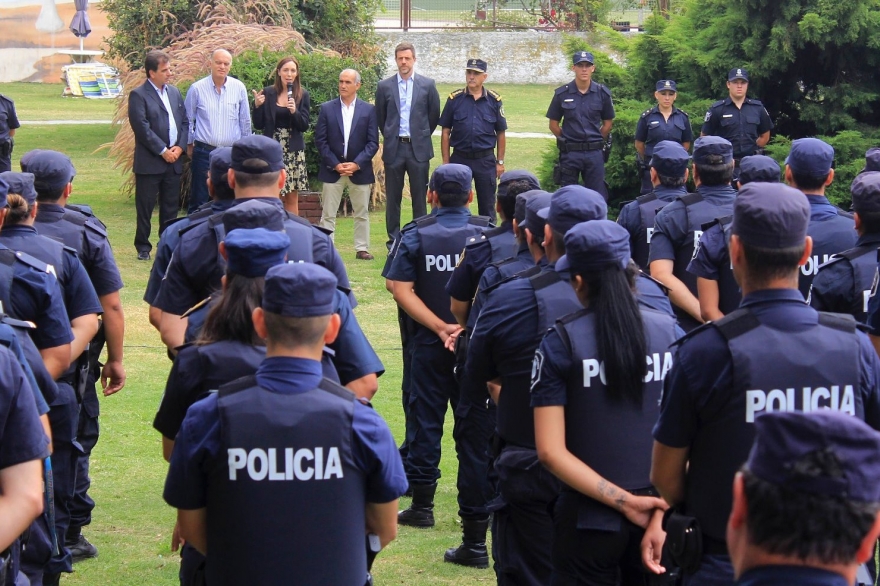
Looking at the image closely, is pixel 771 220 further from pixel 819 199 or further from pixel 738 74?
pixel 738 74

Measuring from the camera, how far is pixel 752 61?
14016mm

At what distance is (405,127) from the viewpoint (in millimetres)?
13438

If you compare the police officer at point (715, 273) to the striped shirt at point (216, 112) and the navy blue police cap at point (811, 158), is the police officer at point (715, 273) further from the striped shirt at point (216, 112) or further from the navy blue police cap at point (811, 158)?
the striped shirt at point (216, 112)

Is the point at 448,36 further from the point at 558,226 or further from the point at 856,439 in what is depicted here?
the point at 856,439

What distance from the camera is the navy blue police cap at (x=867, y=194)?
5176mm

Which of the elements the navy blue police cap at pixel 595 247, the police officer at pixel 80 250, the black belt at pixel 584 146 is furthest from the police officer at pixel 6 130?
the navy blue police cap at pixel 595 247

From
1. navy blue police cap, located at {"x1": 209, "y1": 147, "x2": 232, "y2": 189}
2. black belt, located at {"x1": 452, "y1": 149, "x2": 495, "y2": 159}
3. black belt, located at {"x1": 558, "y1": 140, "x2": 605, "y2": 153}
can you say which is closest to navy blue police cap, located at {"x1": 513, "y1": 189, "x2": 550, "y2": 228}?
navy blue police cap, located at {"x1": 209, "y1": 147, "x2": 232, "y2": 189}

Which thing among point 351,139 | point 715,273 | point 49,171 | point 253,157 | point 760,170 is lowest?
point 351,139

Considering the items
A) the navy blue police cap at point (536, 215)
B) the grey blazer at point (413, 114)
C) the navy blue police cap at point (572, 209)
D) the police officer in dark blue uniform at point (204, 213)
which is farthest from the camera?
the grey blazer at point (413, 114)

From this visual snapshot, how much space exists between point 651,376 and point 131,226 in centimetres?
1230

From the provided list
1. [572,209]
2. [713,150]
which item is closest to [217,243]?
[572,209]

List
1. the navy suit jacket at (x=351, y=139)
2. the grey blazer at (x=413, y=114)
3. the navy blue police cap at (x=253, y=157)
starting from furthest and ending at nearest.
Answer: the grey blazer at (x=413, y=114)
the navy suit jacket at (x=351, y=139)
the navy blue police cap at (x=253, y=157)

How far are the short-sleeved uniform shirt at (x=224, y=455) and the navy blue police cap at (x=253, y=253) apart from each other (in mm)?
611

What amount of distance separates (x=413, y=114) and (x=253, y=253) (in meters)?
9.81
